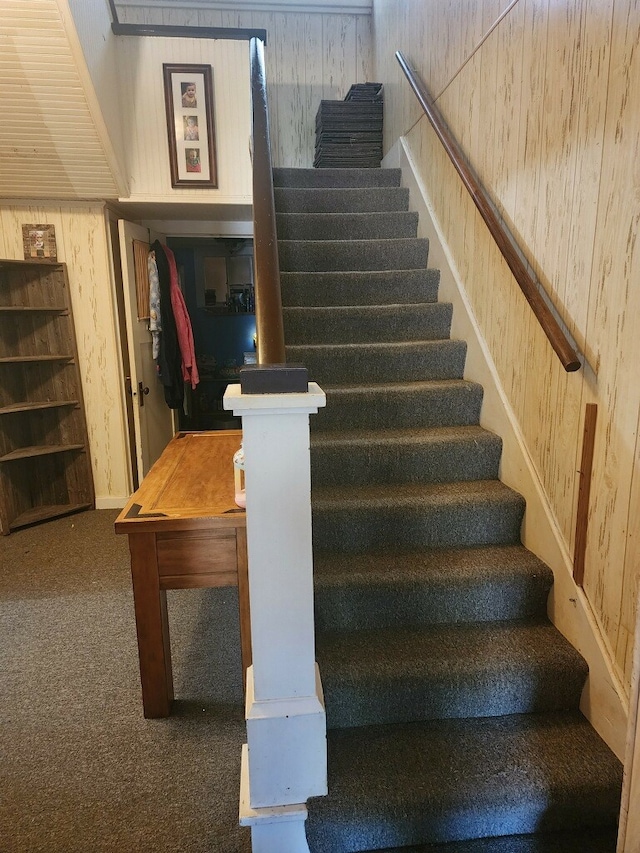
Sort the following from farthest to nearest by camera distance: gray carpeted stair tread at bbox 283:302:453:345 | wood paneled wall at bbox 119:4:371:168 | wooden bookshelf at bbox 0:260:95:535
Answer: wood paneled wall at bbox 119:4:371:168 < wooden bookshelf at bbox 0:260:95:535 < gray carpeted stair tread at bbox 283:302:453:345

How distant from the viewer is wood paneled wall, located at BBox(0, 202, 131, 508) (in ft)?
11.1

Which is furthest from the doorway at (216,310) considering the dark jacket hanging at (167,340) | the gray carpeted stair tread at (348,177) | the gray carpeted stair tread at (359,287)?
the gray carpeted stair tread at (359,287)

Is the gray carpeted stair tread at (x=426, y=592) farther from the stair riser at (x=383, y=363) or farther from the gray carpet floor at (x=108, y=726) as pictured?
the stair riser at (x=383, y=363)

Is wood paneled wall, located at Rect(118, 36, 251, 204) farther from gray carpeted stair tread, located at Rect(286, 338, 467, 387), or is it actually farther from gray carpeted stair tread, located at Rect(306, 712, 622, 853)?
gray carpeted stair tread, located at Rect(306, 712, 622, 853)

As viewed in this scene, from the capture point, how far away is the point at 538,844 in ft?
4.38

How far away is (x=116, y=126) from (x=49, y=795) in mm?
3205

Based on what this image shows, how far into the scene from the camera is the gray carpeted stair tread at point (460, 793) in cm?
129

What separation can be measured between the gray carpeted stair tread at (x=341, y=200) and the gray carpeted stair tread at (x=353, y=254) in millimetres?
415

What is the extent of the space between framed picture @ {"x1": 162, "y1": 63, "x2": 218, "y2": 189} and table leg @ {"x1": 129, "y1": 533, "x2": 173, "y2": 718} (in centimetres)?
249

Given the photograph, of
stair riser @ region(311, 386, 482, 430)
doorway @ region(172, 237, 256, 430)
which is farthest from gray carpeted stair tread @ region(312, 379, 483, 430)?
doorway @ region(172, 237, 256, 430)

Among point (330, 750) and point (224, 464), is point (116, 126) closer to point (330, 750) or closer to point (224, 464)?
point (224, 464)

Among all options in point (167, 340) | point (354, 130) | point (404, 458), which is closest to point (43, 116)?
point (167, 340)

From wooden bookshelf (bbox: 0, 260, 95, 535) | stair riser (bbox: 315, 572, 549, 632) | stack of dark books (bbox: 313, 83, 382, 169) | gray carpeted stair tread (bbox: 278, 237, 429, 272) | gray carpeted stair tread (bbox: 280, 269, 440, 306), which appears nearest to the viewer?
stair riser (bbox: 315, 572, 549, 632)

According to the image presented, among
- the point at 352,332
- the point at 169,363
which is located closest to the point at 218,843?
the point at 352,332
